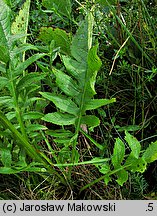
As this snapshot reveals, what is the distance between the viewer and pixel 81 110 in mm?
978

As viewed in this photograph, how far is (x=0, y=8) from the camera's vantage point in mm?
858

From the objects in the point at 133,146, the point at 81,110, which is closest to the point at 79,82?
the point at 81,110

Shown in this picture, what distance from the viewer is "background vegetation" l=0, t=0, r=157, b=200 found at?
3.14 ft

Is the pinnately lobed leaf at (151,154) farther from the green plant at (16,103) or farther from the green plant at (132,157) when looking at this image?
the green plant at (16,103)

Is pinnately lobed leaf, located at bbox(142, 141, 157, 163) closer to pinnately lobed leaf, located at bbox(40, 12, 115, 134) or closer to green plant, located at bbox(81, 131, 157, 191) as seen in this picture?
green plant, located at bbox(81, 131, 157, 191)

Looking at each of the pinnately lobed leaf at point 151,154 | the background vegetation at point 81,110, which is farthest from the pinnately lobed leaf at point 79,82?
the pinnately lobed leaf at point 151,154

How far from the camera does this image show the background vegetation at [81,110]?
3.14ft

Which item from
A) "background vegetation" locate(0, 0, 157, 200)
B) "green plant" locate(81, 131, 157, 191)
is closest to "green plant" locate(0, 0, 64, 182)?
"background vegetation" locate(0, 0, 157, 200)

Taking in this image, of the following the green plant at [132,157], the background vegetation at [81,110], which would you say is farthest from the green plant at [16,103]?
the green plant at [132,157]

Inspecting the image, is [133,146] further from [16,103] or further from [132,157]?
[16,103]

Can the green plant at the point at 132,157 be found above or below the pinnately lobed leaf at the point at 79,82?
below

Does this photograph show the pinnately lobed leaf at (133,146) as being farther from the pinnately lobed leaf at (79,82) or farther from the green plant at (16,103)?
the green plant at (16,103)

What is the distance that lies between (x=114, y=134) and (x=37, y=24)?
45cm
